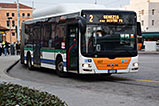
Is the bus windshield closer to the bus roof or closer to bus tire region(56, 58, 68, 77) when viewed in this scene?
the bus roof

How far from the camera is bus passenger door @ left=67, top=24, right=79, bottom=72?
46.3 ft

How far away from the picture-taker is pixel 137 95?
10094mm

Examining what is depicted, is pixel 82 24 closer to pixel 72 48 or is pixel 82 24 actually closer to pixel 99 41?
pixel 99 41

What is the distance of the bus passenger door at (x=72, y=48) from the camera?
1412cm

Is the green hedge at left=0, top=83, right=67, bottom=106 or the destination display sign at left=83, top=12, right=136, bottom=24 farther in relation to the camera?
the destination display sign at left=83, top=12, right=136, bottom=24

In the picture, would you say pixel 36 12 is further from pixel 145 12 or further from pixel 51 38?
pixel 145 12

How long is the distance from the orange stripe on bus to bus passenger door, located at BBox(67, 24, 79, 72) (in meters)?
0.86

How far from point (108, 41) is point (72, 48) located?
1501 mm

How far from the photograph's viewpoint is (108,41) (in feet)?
45.2

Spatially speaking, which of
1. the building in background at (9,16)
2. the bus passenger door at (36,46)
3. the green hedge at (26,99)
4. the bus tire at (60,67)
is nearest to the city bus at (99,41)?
the bus tire at (60,67)

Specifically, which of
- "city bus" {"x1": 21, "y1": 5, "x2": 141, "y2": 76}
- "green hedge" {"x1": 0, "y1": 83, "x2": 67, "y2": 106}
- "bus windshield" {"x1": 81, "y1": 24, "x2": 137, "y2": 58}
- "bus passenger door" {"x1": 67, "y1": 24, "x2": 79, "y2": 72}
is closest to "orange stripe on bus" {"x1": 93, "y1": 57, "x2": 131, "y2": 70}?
"city bus" {"x1": 21, "y1": 5, "x2": 141, "y2": 76}

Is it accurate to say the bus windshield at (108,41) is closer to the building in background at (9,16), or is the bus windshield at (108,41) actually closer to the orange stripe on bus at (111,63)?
the orange stripe on bus at (111,63)

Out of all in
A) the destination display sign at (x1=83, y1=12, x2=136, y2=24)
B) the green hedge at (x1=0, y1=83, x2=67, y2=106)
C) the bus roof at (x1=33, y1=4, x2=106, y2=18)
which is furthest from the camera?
the bus roof at (x1=33, y1=4, x2=106, y2=18)

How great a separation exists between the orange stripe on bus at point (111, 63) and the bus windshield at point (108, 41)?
0.50 feet
